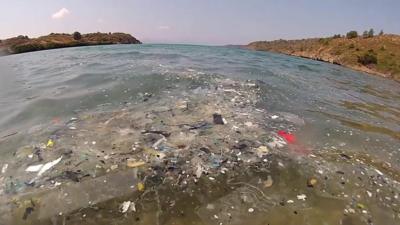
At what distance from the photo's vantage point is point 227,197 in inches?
215

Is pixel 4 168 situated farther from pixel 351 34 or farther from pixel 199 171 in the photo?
pixel 351 34

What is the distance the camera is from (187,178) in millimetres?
5875

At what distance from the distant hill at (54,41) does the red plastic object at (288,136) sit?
42.7 m

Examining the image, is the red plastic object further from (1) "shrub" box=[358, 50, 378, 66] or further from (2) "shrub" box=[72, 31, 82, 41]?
(2) "shrub" box=[72, 31, 82, 41]

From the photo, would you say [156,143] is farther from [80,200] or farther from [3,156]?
[3,156]

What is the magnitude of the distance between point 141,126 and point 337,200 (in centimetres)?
484

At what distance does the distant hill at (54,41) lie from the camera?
4285 centimetres

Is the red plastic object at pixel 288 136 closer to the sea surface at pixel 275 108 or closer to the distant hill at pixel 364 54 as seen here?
the sea surface at pixel 275 108

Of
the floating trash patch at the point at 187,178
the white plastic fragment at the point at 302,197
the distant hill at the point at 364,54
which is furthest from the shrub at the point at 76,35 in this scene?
the white plastic fragment at the point at 302,197

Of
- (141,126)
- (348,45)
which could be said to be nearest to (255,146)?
(141,126)

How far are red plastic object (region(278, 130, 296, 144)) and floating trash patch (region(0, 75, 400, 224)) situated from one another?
27 mm

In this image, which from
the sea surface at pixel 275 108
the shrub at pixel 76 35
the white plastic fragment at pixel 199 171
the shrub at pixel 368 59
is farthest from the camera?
the shrub at pixel 76 35

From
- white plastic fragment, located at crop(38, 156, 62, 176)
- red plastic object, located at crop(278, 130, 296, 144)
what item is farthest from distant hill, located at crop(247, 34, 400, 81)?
white plastic fragment, located at crop(38, 156, 62, 176)

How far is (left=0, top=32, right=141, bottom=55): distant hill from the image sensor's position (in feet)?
141
